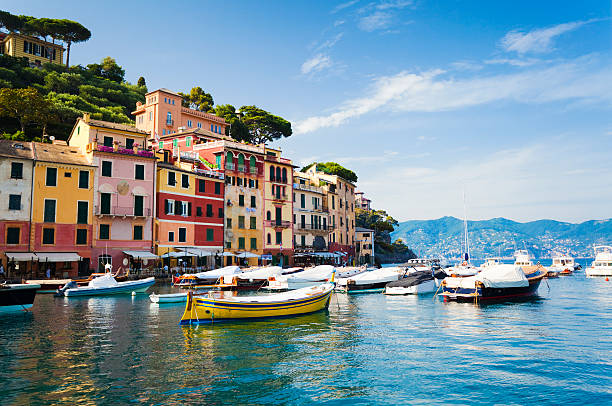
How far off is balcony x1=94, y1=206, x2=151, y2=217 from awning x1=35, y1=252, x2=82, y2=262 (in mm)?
4373

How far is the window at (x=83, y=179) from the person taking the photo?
135 ft

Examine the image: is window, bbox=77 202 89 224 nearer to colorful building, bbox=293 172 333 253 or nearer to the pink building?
the pink building

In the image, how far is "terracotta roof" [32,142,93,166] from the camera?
131 ft

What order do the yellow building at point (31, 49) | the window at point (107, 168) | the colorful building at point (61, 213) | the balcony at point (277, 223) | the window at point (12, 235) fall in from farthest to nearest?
the yellow building at point (31, 49)
the balcony at point (277, 223)
the window at point (107, 168)
the colorful building at point (61, 213)
the window at point (12, 235)

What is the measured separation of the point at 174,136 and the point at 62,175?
2301cm

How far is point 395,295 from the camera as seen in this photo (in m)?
35.4

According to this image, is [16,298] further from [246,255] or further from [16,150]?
[246,255]

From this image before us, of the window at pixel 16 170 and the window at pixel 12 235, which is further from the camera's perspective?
the window at pixel 16 170

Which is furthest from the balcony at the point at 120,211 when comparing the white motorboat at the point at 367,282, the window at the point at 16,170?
the white motorboat at the point at 367,282

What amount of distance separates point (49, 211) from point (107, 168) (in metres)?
6.52

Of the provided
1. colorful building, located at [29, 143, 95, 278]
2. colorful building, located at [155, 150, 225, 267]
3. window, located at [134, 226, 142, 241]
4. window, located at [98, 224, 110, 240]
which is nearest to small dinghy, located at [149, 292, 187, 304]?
colorful building, located at [29, 143, 95, 278]

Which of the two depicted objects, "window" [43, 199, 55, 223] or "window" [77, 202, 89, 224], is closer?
"window" [43, 199, 55, 223]

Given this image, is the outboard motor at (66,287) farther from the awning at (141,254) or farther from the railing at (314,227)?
the railing at (314,227)

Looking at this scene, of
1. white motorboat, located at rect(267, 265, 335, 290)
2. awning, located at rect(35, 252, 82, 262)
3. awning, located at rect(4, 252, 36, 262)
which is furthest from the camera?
white motorboat, located at rect(267, 265, 335, 290)
